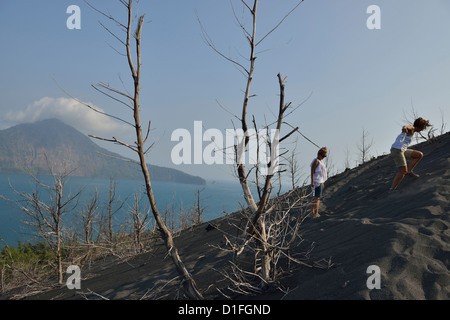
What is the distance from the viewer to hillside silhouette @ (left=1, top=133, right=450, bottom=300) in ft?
10.3

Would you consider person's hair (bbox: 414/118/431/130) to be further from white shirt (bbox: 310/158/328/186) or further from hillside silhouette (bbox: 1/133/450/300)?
white shirt (bbox: 310/158/328/186)

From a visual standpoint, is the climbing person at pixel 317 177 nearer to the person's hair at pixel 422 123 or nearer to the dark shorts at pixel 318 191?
the dark shorts at pixel 318 191

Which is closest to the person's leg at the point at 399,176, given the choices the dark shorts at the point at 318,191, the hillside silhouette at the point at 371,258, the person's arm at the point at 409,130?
the hillside silhouette at the point at 371,258

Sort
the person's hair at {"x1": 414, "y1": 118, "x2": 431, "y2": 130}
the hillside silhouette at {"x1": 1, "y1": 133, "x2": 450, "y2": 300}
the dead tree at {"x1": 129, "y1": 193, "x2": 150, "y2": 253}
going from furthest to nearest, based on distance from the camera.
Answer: the person's hair at {"x1": 414, "y1": 118, "x2": 431, "y2": 130}
the dead tree at {"x1": 129, "y1": 193, "x2": 150, "y2": 253}
the hillside silhouette at {"x1": 1, "y1": 133, "x2": 450, "y2": 300}

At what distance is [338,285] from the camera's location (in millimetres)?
3271

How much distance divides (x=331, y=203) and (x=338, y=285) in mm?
6145

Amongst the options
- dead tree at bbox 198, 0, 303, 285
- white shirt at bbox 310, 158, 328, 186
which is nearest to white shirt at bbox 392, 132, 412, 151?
white shirt at bbox 310, 158, 328, 186

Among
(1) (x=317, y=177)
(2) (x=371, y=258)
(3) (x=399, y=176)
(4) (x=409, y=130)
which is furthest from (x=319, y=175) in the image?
(2) (x=371, y=258)

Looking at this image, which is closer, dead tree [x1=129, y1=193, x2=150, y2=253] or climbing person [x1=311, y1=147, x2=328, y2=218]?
dead tree [x1=129, y1=193, x2=150, y2=253]

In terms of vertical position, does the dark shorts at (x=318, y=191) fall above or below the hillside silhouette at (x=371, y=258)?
above

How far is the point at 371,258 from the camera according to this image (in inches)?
142

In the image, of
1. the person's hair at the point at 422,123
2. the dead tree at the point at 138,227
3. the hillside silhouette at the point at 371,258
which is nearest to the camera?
the hillside silhouette at the point at 371,258

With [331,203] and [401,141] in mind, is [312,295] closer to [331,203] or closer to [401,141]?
[401,141]

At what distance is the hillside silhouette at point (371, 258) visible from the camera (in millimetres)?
3129
